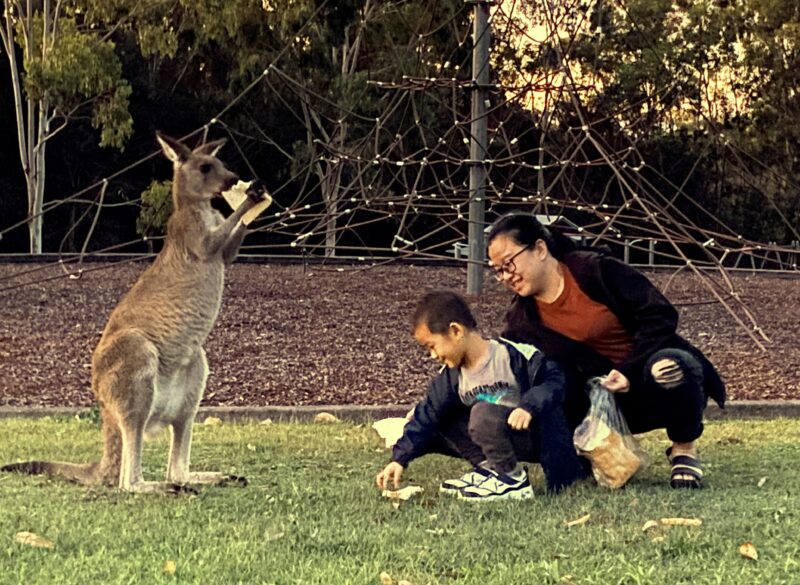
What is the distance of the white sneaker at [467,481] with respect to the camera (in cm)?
484

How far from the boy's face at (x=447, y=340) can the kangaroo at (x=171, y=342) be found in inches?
31.3

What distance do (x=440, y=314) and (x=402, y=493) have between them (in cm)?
66

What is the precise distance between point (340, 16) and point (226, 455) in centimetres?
878

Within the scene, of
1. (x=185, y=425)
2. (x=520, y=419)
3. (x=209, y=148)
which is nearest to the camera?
(x=520, y=419)

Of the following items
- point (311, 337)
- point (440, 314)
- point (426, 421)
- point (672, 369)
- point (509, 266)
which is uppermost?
point (509, 266)

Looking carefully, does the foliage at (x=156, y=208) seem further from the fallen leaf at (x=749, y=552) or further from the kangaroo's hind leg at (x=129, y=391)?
the fallen leaf at (x=749, y=552)

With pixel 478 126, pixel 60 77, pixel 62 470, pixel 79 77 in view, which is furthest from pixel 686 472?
pixel 60 77

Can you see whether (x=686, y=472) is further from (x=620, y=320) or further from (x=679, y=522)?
(x=679, y=522)

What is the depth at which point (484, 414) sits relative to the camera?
481 centimetres

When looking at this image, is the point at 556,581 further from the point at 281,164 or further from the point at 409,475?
the point at 281,164

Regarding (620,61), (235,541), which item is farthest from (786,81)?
(235,541)

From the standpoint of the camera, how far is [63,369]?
346 inches

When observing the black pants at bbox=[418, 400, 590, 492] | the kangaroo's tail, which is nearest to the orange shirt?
the black pants at bbox=[418, 400, 590, 492]

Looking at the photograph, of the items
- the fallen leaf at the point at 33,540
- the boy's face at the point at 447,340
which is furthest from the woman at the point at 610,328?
the fallen leaf at the point at 33,540
